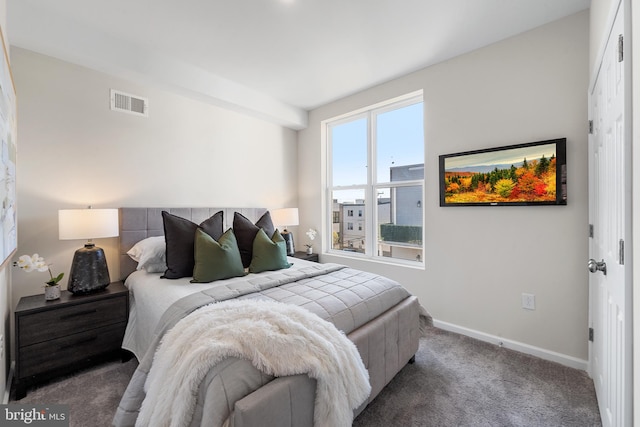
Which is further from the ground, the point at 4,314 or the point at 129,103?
the point at 129,103

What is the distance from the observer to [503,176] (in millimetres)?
2439

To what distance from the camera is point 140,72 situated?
100 inches

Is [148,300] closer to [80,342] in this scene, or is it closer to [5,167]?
[80,342]

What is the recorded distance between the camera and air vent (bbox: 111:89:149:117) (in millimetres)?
2617

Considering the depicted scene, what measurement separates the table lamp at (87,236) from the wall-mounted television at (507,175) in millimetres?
2952

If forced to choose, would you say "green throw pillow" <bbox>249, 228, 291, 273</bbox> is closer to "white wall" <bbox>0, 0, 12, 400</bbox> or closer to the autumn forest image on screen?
"white wall" <bbox>0, 0, 12, 400</bbox>

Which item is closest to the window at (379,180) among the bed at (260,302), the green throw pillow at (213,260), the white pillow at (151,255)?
the bed at (260,302)

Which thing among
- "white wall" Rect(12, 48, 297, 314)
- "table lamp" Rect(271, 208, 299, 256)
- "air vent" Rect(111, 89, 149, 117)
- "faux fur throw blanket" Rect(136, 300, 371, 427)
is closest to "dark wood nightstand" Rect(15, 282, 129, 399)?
"white wall" Rect(12, 48, 297, 314)

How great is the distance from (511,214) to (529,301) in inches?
28.9

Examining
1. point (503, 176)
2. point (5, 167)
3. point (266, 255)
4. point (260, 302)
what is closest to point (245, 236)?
point (266, 255)

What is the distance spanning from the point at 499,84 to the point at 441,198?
3.60ft

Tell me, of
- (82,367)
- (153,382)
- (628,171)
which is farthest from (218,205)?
(628,171)

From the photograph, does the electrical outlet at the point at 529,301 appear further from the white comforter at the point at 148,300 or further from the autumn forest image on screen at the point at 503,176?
the white comforter at the point at 148,300

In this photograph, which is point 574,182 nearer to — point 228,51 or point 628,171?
point 628,171
